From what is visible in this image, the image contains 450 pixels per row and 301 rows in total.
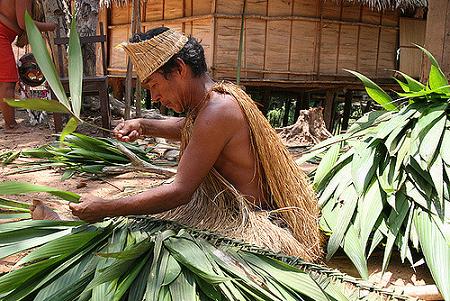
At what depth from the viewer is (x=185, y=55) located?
73.4 inches

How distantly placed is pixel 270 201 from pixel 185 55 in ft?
2.33

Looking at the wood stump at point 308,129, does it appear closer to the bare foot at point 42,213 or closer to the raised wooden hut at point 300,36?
the raised wooden hut at point 300,36

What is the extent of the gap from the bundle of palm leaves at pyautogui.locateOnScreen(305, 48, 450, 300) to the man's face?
81 cm

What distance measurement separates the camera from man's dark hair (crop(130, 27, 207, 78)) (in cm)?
186

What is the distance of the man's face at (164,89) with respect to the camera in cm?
189

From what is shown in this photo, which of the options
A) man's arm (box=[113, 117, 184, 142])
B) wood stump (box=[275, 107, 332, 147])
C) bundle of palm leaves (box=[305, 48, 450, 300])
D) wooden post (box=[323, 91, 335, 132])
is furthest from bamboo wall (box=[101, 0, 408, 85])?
bundle of palm leaves (box=[305, 48, 450, 300])

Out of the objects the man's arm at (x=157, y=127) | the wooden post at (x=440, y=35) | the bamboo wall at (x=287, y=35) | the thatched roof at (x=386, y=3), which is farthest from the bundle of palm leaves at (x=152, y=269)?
the thatched roof at (x=386, y=3)

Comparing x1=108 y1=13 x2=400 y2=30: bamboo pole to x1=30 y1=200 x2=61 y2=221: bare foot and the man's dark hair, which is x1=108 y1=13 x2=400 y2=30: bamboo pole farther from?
x1=30 y1=200 x2=61 y2=221: bare foot

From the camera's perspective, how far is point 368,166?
2100 mm

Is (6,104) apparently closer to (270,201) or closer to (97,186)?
(97,186)

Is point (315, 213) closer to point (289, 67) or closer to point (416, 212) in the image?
point (416, 212)

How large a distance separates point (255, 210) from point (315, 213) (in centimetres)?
28

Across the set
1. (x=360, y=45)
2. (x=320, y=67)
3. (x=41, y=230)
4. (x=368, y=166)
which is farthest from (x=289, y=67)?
(x=41, y=230)

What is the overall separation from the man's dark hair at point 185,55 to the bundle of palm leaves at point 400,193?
81cm
